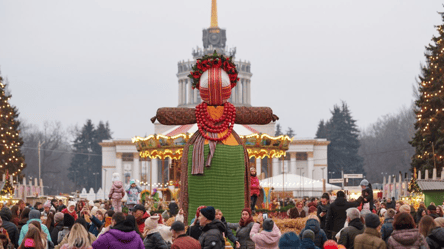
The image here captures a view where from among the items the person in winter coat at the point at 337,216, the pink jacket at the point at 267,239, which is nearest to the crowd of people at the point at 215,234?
the pink jacket at the point at 267,239

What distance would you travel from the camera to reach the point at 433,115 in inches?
1537

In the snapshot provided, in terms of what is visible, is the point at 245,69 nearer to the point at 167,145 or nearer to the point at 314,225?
the point at 167,145

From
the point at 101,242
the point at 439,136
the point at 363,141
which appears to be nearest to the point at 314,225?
the point at 101,242

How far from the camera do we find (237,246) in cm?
1248

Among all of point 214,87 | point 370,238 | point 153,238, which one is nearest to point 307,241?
point 370,238

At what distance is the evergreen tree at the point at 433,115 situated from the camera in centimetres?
3841

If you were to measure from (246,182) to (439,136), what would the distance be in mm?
23475

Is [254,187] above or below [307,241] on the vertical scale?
above

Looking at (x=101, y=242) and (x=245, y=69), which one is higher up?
(x=245, y=69)

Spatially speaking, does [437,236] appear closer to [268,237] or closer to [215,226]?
[268,237]

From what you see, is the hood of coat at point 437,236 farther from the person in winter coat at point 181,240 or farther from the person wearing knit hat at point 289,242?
the person in winter coat at point 181,240

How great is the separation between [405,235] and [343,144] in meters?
102

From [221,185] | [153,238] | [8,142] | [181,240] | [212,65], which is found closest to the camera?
[181,240]

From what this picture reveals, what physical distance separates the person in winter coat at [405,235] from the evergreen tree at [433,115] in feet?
91.7
